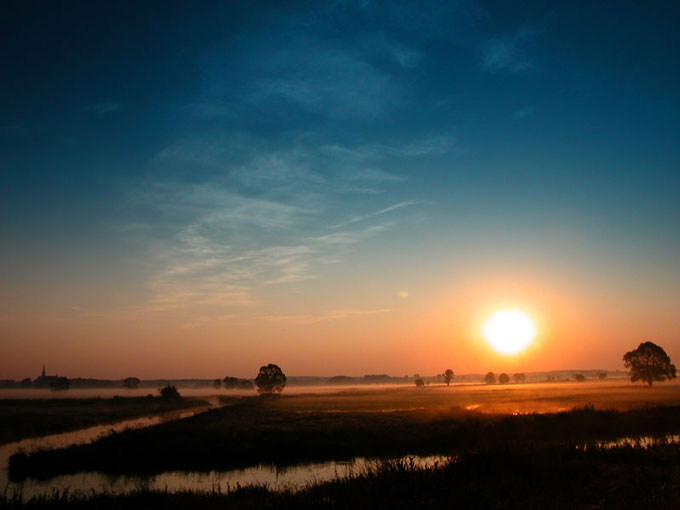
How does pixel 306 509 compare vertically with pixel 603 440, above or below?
above

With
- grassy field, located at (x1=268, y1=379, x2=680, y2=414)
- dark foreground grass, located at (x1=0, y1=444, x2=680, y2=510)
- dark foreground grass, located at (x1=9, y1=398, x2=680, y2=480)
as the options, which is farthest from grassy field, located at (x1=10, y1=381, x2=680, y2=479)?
grassy field, located at (x1=268, y1=379, x2=680, y2=414)

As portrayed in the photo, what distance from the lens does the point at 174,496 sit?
20.0 m

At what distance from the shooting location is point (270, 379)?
155750 mm

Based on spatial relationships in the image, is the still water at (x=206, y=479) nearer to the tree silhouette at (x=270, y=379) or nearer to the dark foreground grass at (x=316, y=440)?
the dark foreground grass at (x=316, y=440)

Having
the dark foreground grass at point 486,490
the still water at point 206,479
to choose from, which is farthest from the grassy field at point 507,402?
the dark foreground grass at point 486,490

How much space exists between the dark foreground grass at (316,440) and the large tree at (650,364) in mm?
88219

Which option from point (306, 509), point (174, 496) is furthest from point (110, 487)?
point (306, 509)

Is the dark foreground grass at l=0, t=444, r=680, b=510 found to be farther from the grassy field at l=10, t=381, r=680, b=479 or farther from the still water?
the grassy field at l=10, t=381, r=680, b=479

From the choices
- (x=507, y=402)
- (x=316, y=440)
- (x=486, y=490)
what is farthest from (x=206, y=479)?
(x=507, y=402)

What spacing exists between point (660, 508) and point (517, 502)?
4.00 m

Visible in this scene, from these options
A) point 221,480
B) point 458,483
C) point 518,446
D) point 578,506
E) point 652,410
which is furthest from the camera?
point 652,410

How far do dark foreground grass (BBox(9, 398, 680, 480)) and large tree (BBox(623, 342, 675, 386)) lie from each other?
8822 cm

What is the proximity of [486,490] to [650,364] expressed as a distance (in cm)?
12768

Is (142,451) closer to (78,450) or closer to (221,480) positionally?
(78,450)
